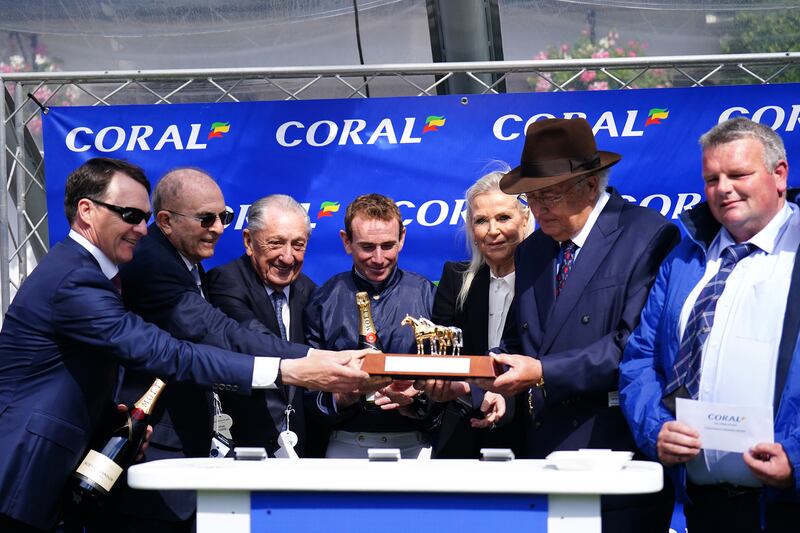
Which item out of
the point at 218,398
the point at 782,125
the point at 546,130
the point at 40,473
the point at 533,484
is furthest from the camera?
the point at 782,125

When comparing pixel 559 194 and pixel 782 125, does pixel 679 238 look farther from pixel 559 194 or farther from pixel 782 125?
pixel 782 125

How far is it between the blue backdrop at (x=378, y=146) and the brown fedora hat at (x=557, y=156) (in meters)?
1.78

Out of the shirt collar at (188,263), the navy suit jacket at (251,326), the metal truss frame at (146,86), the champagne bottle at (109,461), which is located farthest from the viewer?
the metal truss frame at (146,86)

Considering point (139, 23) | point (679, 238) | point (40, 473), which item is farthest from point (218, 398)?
point (139, 23)

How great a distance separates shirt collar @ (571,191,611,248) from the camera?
13.3ft

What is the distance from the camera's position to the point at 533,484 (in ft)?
9.25

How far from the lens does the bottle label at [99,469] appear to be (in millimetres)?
3873

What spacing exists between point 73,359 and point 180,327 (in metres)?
0.57

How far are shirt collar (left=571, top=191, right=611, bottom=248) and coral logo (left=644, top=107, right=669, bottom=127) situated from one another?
2050 millimetres

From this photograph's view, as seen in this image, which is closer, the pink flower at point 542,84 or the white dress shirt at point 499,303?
the white dress shirt at point 499,303

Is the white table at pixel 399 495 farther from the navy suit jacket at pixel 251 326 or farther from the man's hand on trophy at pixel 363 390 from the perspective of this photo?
the navy suit jacket at pixel 251 326

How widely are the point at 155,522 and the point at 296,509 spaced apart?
1503 millimetres

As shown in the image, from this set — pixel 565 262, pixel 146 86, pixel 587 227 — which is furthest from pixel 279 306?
pixel 146 86

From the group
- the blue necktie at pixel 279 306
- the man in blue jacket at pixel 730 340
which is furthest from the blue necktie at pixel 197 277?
the man in blue jacket at pixel 730 340
